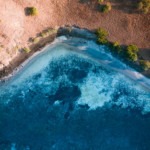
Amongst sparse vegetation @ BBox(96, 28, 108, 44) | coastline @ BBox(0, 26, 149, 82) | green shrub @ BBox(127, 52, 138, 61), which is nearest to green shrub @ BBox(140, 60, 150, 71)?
green shrub @ BBox(127, 52, 138, 61)

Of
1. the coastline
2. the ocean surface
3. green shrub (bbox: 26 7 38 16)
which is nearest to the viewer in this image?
green shrub (bbox: 26 7 38 16)

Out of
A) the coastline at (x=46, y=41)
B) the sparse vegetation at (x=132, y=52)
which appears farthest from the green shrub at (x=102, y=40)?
the sparse vegetation at (x=132, y=52)

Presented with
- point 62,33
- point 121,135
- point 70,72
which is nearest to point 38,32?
point 62,33

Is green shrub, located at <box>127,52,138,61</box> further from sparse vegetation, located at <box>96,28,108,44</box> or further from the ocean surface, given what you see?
sparse vegetation, located at <box>96,28,108,44</box>

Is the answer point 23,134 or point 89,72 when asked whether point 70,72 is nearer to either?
point 89,72

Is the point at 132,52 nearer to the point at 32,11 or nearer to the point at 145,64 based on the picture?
the point at 145,64

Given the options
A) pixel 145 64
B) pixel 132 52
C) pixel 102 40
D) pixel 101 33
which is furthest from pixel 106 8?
pixel 145 64

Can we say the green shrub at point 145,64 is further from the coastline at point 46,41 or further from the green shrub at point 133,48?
the coastline at point 46,41
